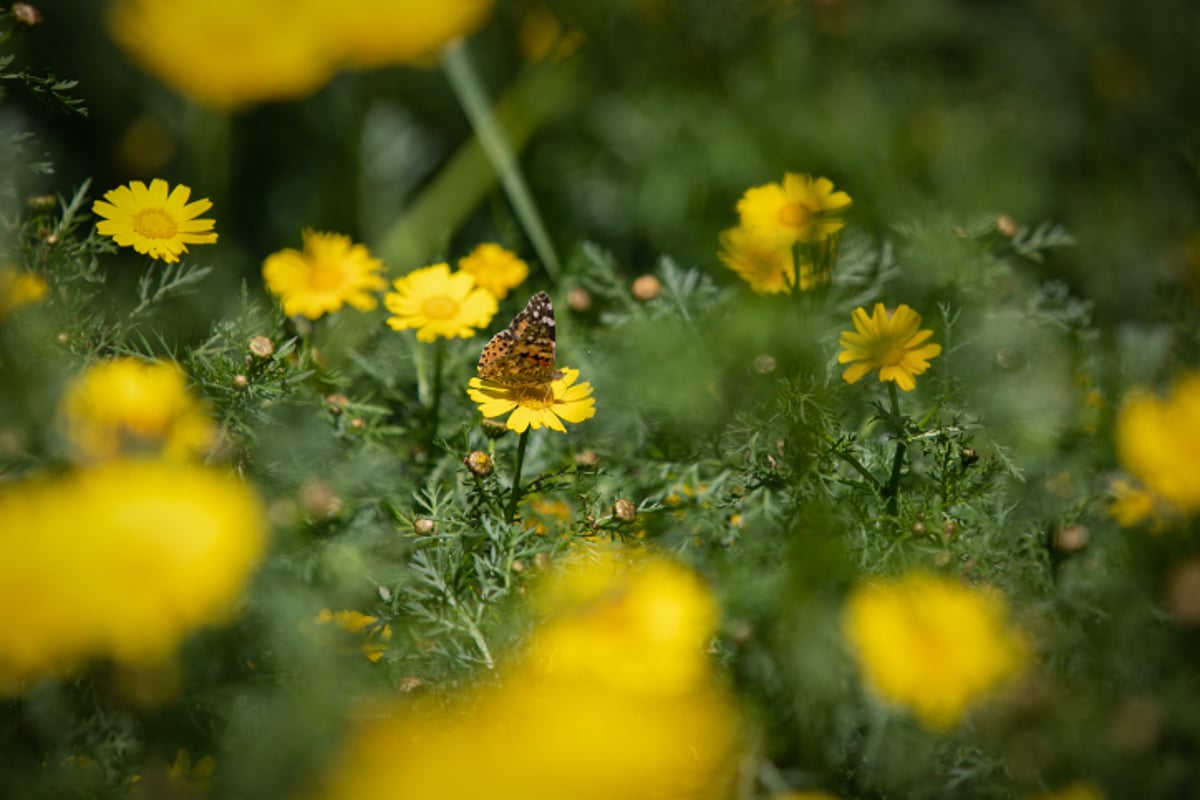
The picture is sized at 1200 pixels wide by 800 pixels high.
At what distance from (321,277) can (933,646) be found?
835 mm

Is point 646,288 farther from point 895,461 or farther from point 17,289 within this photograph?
point 17,289

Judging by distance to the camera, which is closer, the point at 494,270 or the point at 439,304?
the point at 439,304

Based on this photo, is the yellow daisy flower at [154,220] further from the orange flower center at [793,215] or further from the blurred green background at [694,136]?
the orange flower center at [793,215]

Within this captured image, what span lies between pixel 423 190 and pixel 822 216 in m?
0.94

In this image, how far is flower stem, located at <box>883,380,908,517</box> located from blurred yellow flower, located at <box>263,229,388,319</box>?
0.64 meters

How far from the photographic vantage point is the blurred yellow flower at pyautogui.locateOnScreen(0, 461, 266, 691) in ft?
2.54

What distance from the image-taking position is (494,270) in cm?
124

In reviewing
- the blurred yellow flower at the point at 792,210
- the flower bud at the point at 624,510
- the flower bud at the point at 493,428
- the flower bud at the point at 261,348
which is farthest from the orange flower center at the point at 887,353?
the flower bud at the point at 261,348

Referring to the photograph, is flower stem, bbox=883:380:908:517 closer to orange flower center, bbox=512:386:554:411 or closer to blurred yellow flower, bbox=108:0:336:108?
orange flower center, bbox=512:386:554:411

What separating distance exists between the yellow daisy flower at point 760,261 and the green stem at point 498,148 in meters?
0.30

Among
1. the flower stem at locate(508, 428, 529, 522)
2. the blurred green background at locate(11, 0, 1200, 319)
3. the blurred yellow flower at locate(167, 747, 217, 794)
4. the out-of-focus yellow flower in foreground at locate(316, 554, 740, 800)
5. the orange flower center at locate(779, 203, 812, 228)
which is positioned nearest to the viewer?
the out-of-focus yellow flower in foreground at locate(316, 554, 740, 800)

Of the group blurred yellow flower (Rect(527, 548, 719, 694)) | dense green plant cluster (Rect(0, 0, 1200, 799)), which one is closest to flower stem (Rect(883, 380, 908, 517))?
dense green plant cluster (Rect(0, 0, 1200, 799))

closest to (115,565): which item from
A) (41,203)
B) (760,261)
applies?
(41,203)

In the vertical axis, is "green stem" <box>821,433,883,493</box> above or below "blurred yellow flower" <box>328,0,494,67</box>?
below
